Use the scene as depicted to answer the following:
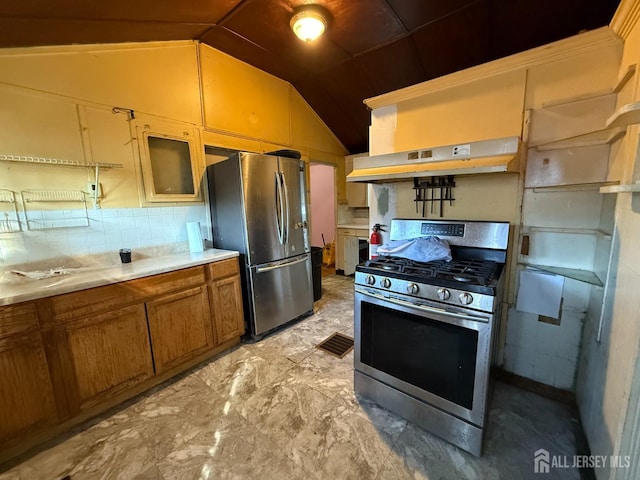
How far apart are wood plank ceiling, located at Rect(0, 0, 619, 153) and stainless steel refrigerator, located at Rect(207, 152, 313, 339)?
1.16 metres

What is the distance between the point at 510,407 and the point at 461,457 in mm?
589

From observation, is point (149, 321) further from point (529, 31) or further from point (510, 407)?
point (529, 31)

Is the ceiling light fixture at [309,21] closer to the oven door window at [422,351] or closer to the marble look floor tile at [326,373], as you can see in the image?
the oven door window at [422,351]

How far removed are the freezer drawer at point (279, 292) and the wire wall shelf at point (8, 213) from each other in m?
1.67

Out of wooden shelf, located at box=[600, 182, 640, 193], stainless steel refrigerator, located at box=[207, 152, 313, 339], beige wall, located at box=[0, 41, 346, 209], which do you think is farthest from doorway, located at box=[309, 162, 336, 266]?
wooden shelf, located at box=[600, 182, 640, 193]

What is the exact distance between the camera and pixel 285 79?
138 inches

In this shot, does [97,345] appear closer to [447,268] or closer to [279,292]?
[279,292]

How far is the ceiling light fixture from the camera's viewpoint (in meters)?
2.11

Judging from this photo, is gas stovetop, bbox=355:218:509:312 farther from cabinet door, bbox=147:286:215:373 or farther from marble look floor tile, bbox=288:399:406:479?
cabinet door, bbox=147:286:215:373

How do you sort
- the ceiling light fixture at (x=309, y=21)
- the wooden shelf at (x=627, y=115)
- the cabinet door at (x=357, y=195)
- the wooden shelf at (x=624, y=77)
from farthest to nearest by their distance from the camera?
the cabinet door at (x=357, y=195) < the ceiling light fixture at (x=309, y=21) < the wooden shelf at (x=624, y=77) < the wooden shelf at (x=627, y=115)

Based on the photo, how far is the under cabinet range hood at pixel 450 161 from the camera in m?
1.53

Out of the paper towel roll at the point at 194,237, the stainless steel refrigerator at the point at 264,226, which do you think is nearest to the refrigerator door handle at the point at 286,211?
the stainless steel refrigerator at the point at 264,226

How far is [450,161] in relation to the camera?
173 cm

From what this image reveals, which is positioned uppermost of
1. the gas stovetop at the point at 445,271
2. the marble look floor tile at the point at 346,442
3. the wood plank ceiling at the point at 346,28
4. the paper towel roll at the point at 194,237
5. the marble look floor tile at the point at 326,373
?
the wood plank ceiling at the point at 346,28
